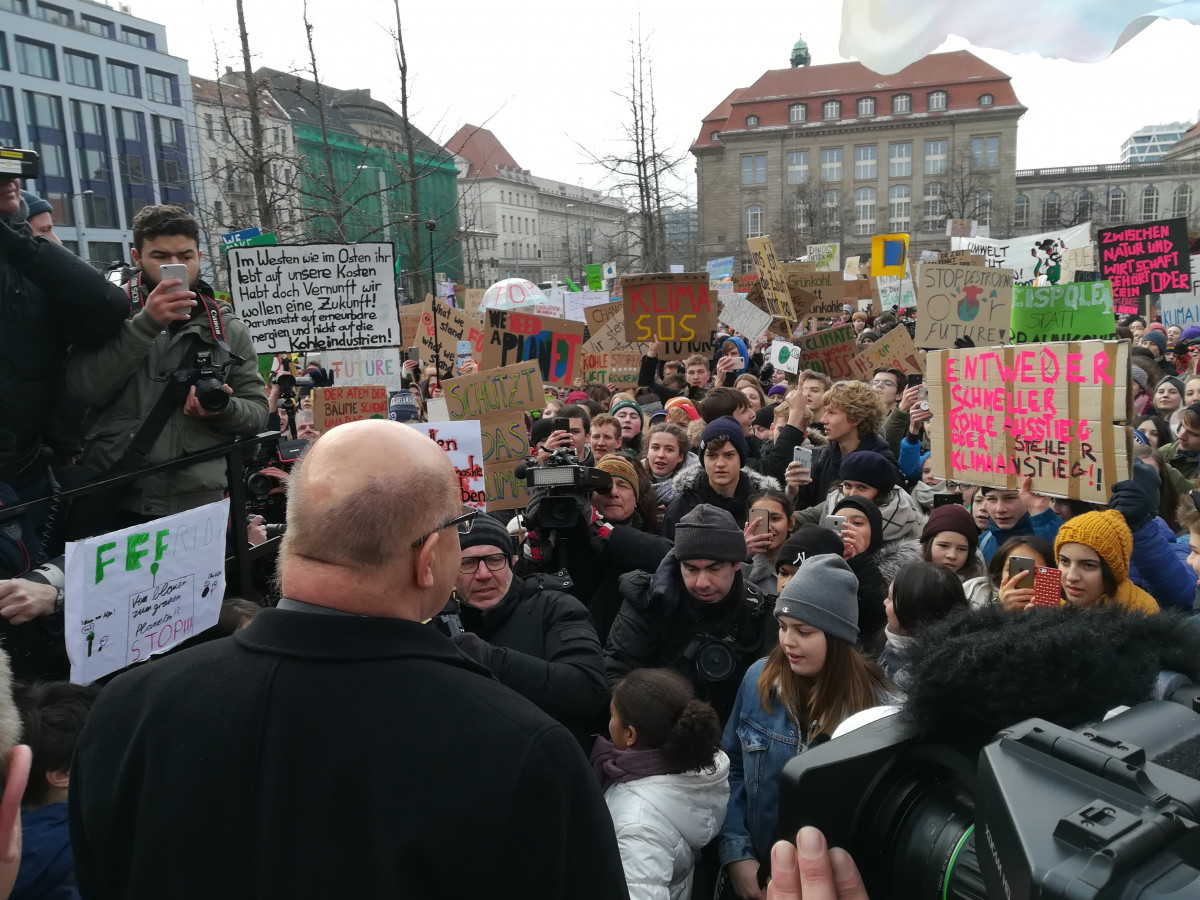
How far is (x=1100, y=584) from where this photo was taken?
10.2 feet

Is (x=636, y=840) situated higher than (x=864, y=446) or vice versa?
(x=864, y=446)

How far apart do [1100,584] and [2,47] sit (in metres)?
55.5

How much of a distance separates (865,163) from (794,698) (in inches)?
3267

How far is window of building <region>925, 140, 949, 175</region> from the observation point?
2995 inches

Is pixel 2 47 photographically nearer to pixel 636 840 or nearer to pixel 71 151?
pixel 71 151

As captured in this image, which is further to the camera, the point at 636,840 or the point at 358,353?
the point at 358,353

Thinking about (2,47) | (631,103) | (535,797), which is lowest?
(535,797)

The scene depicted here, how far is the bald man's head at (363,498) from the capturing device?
1.32 m

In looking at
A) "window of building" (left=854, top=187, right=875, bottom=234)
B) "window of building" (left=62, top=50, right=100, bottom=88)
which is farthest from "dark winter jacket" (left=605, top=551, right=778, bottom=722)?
"window of building" (left=854, top=187, right=875, bottom=234)

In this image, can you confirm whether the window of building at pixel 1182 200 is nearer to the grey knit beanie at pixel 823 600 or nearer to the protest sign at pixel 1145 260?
the protest sign at pixel 1145 260

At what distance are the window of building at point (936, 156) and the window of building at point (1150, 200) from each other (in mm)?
15663

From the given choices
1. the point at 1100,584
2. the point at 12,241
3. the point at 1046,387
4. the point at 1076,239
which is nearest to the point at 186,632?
the point at 12,241

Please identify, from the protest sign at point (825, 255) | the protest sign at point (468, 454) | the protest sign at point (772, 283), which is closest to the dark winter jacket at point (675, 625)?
the protest sign at point (468, 454)

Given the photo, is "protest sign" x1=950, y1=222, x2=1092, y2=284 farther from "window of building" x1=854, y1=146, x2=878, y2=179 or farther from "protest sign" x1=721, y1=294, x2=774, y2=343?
"window of building" x1=854, y1=146, x2=878, y2=179
